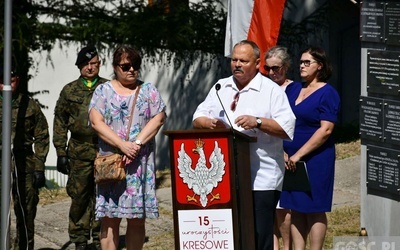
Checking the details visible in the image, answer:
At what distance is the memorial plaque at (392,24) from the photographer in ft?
29.9

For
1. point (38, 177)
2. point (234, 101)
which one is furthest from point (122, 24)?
point (234, 101)

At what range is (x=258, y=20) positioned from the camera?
11.0 m

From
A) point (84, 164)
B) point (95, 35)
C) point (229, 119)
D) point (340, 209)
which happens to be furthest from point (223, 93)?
point (95, 35)

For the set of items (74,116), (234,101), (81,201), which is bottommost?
(81,201)

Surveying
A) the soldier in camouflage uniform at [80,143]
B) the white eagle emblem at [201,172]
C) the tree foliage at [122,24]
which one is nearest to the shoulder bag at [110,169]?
the white eagle emblem at [201,172]

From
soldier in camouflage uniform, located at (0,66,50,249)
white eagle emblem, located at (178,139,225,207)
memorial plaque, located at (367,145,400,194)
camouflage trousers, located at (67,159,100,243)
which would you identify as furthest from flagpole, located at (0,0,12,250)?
memorial plaque, located at (367,145,400,194)

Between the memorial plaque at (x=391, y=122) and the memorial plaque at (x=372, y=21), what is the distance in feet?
1.91

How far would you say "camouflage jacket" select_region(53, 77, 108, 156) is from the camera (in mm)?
10477

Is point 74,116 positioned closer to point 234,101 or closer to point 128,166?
point 128,166

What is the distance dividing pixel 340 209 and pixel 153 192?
3668 millimetres

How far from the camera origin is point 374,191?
9.71 metres

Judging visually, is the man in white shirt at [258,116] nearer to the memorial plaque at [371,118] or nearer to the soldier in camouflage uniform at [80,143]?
the memorial plaque at [371,118]

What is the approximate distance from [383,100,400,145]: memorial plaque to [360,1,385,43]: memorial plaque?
581 mm

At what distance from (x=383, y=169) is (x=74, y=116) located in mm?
3088
